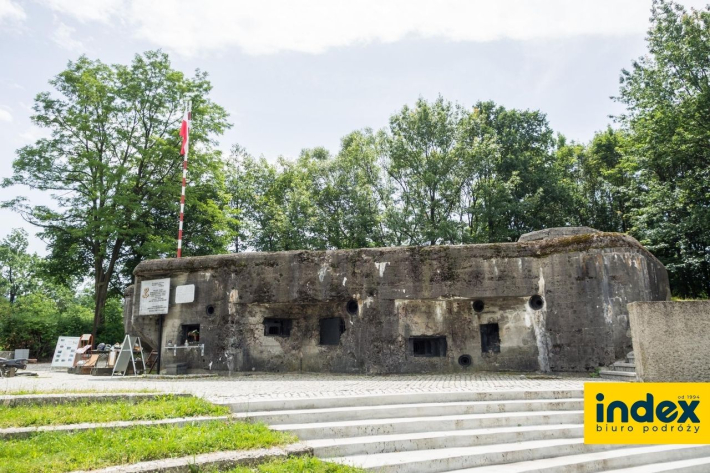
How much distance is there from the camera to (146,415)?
575cm

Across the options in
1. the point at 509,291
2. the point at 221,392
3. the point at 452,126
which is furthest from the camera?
the point at 452,126

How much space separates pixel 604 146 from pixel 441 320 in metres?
22.1

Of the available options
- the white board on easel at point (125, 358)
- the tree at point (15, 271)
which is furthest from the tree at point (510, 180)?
the tree at point (15, 271)

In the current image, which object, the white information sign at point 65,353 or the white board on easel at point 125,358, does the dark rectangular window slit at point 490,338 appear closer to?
the white board on easel at point 125,358

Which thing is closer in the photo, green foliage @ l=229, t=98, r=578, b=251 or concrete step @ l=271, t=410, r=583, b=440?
concrete step @ l=271, t=410, r=583, b=440

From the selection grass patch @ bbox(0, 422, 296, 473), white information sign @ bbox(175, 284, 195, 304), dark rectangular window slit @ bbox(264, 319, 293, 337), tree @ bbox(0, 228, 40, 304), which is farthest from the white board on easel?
tree @ bbox(0, 228, 40, 304)

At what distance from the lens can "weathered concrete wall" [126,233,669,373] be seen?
11.2 m

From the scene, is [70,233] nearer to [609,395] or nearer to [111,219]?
[111,219]

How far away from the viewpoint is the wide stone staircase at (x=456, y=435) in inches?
207

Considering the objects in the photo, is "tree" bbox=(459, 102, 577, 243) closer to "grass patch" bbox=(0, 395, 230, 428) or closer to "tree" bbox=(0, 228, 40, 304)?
"grass patch" bbox=(0, 395, 230, 428)

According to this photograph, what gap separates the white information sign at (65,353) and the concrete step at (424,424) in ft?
47.0

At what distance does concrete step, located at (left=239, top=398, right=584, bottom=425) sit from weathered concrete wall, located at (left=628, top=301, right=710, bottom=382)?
1.30 m

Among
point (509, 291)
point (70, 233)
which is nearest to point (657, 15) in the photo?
point (509, 291)

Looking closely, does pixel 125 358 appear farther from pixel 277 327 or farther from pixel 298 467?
pixel 298 467
